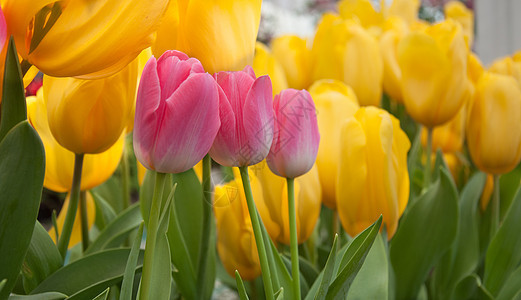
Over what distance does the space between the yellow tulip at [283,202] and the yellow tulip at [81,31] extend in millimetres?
149

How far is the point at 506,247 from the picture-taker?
18.9 inches

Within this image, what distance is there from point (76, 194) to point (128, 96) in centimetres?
7

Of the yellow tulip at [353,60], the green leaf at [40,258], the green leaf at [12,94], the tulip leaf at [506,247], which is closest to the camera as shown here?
the green leaf at [12,94]

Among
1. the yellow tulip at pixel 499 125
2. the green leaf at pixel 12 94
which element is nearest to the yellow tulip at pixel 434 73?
the yellow tulip at pixel 499 125

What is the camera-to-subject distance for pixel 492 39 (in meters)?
1.81

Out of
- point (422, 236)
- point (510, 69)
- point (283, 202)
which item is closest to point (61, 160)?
point (283, 202)

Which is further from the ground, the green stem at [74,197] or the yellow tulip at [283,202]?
the green stem at [74,197]

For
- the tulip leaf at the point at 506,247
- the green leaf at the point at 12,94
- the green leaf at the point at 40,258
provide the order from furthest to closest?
1. the tulip leaf at the point at 506,247
2. the green leaf at the point at 40,258
3. the green leaf at the point at 12,94

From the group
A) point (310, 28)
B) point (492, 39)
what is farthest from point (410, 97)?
point (310, 28)

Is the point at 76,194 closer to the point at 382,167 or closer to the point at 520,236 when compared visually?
the point at 382,167

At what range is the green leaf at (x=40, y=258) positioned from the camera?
34cm

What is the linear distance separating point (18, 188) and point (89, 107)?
3.5 inches

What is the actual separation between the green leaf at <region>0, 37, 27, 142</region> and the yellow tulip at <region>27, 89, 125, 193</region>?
0.15 m

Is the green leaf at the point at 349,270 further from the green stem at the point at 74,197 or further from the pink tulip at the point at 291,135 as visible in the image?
the green stem at the point at 74,197
